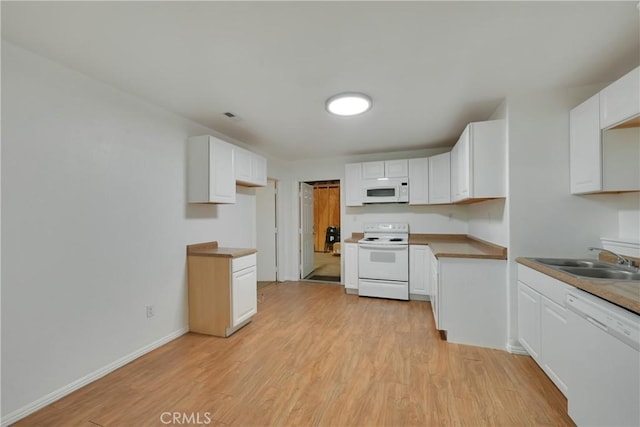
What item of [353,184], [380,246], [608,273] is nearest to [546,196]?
[608,273]

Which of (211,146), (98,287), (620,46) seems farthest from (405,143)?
(98,287)

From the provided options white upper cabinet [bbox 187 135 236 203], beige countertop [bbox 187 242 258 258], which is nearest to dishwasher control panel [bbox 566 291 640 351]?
beige countertop [bbox 187 242 258 258]

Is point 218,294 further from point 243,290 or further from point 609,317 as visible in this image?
point 609,317

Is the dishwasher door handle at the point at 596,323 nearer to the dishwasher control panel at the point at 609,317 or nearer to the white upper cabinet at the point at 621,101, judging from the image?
the dishwasher control panel at the point at 609,317

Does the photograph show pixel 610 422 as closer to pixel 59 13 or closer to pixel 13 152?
pixel 59 13

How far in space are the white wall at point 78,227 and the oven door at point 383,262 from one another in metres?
2.60

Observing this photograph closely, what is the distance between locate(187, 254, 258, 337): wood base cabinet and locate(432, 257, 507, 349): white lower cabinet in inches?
84.2

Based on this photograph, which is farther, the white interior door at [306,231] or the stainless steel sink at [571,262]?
the white interior door at [306,231]

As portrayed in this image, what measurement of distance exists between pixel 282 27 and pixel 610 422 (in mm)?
2620

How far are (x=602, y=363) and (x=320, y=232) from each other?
27.5 ft

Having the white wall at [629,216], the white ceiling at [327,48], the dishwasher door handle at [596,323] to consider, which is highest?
the white ceiling at [327,48]

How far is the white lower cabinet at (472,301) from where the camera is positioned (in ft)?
8.17

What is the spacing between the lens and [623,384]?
3.71ft

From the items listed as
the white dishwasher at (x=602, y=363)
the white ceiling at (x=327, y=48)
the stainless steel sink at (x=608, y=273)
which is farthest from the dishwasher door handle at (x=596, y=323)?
the white ceiling at (x=327, y=48)
